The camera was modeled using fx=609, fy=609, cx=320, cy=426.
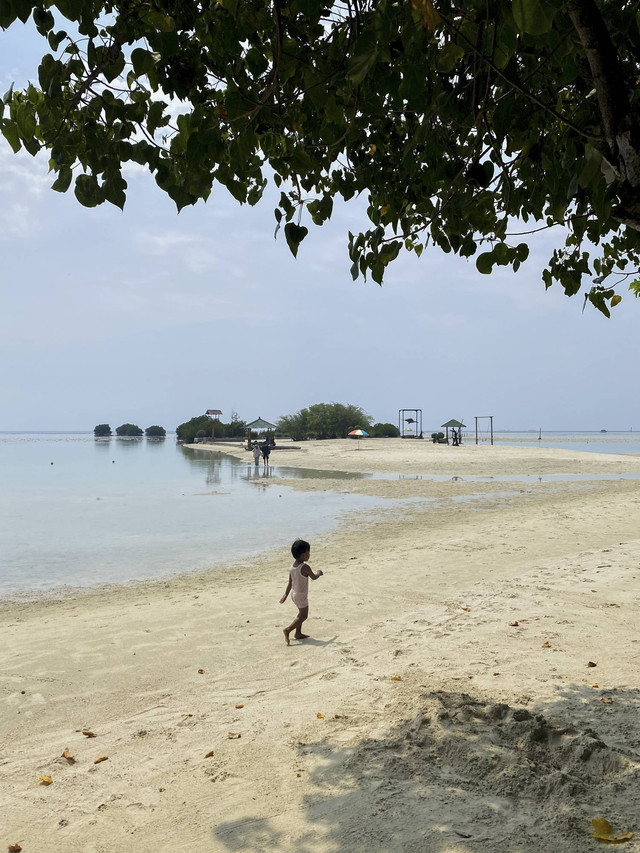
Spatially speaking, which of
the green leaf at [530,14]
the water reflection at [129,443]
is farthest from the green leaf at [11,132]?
the water reflection at [129,443]

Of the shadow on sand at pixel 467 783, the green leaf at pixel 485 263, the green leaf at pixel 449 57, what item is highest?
the green leaf at pixel 449 57

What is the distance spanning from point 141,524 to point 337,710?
13.6m

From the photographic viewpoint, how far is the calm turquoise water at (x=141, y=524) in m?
12.1

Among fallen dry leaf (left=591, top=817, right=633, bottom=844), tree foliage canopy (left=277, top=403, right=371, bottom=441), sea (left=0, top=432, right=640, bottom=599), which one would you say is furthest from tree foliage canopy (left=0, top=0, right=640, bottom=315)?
tree foliage canopy (left=277, top=403, right=371, bottom=441)

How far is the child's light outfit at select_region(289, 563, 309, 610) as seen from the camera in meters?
6.83

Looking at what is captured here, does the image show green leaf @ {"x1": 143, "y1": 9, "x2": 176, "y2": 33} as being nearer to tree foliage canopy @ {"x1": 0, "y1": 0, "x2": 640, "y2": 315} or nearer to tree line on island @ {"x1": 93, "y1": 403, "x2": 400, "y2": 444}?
tree foliage canopy @ {"x1": 0, "y1": 0, "x2": 640, "y2": 315}

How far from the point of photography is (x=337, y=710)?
458 centimetres

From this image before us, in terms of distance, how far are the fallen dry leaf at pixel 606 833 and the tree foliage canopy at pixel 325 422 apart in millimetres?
65892

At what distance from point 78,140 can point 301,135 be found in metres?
1.93

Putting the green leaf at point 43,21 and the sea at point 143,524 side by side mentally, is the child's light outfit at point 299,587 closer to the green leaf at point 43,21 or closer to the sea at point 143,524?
the sea at point 143,524

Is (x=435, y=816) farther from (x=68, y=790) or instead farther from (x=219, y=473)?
(x=219, y=473)

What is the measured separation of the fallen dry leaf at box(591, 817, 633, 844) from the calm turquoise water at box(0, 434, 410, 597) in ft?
31.0

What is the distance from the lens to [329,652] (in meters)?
6.21

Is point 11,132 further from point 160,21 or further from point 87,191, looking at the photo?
point 160,21
